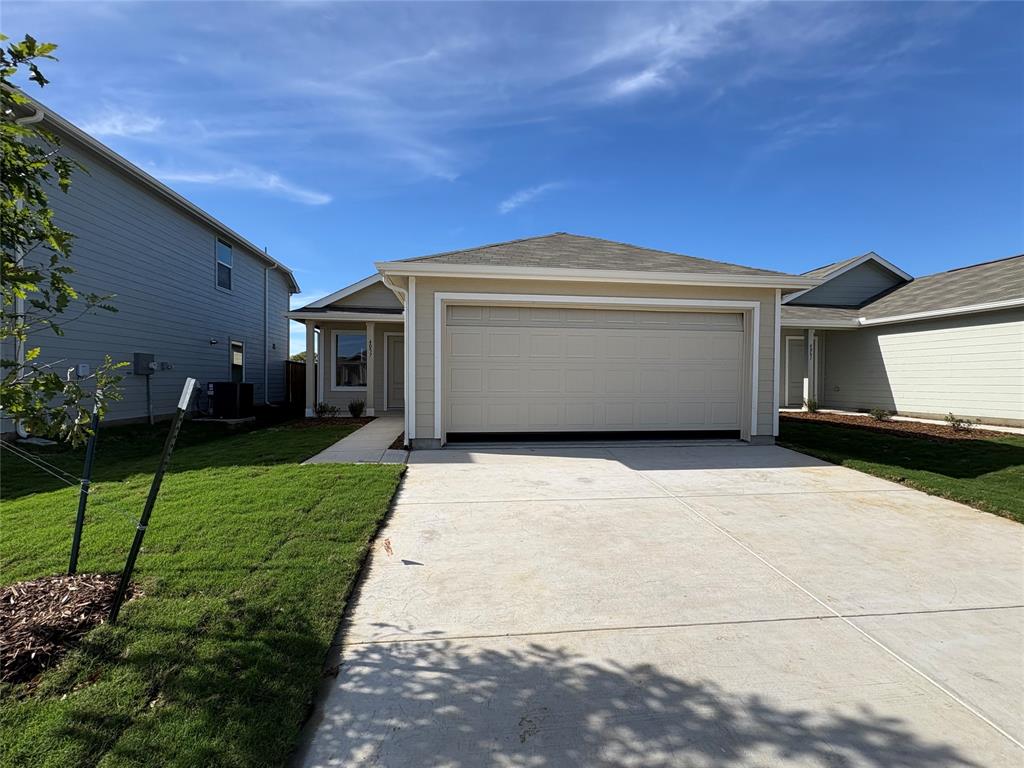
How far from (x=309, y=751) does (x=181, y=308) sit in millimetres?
14315

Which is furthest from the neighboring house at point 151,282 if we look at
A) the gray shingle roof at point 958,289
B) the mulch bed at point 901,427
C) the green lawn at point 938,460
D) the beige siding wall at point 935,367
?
the gray shingle roof at point 958,289

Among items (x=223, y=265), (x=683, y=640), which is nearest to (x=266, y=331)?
(x=223, y=265)

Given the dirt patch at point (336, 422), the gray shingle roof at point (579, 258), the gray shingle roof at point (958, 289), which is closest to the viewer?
the gray shingle roof at point (579, 258)

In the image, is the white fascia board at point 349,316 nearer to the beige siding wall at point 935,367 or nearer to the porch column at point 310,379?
the porch column at point 310,379

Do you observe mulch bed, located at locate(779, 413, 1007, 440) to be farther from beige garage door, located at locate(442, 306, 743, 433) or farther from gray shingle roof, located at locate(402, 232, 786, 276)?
gray shingle roof, located at locate(402, 232, 786, 276)

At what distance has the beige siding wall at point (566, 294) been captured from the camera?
7.94 meters

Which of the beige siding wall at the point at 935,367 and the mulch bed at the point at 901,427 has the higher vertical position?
the beige siding wall at the point at 935,367

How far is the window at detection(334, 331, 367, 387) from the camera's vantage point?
1359 centimetres

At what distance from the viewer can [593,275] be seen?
8047mm

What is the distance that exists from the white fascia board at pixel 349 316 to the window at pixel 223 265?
4.38m

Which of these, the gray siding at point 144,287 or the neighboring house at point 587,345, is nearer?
the neighboring house at point 587,345

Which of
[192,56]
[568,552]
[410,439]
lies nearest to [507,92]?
[192,56]

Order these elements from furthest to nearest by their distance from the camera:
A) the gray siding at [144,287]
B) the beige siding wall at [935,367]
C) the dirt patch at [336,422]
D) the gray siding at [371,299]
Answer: the gray siding at [371,299] < the dirt patch at [336,422] < the beige siding wall at [935,367] < the gray siding at [144,287]

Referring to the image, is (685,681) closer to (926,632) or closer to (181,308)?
(926,632)
